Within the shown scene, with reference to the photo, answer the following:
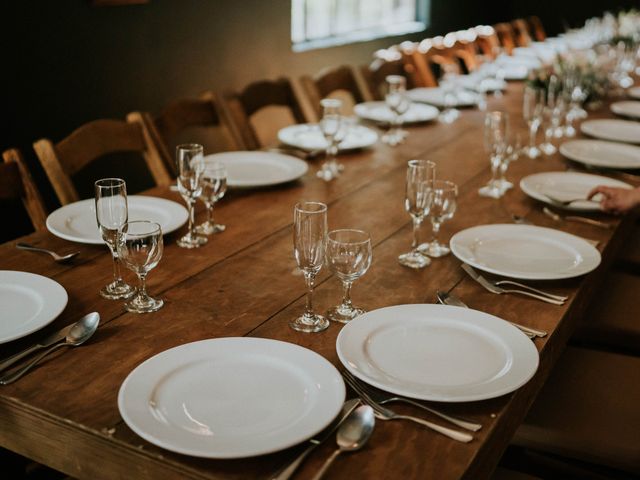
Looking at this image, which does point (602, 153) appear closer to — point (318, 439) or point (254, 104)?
point (254, 104)

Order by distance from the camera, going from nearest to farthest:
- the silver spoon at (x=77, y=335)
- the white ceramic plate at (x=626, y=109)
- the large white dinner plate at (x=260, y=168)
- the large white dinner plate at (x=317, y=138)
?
the silver spoon at (x=77, y=335) < the large white dinner plate at (x=260, y=168) < the large white dinner plate at (x=317, y=138) < the white ceramic plate at (x=626, y=109)

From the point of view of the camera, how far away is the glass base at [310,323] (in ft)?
4.29

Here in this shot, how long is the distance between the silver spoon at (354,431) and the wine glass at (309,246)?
0.28 m

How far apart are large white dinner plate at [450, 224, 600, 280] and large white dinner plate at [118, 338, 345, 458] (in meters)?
0.56

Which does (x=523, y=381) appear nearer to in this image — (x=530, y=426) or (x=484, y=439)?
(x=484, y=439)

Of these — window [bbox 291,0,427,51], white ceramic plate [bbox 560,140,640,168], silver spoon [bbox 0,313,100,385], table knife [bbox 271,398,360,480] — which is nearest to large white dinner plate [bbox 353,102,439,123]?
white ceramic plate [bbox 560,140,640,168]

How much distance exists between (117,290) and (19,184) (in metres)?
0.72

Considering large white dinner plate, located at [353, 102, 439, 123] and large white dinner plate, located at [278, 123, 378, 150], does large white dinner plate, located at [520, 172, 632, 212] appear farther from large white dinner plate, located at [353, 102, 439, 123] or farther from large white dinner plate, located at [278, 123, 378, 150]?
large white dinner plate, located at [353, 102, 439, 123]

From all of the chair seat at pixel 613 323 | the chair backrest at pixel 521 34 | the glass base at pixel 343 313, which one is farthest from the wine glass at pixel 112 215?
the chair backrest at pixel 521 34

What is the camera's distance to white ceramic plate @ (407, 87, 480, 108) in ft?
10.8

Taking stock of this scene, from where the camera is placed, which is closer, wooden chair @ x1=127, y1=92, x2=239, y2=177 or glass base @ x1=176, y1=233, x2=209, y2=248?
glass base @ x1=176, y1=233, x2=209, y2=248

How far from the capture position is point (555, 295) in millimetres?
1476

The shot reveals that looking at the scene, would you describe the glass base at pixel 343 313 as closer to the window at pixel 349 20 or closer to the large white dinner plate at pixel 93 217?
the large white dinner plate at pixel 93 217

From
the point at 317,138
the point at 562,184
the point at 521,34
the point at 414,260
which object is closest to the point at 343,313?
the point at 414,260
